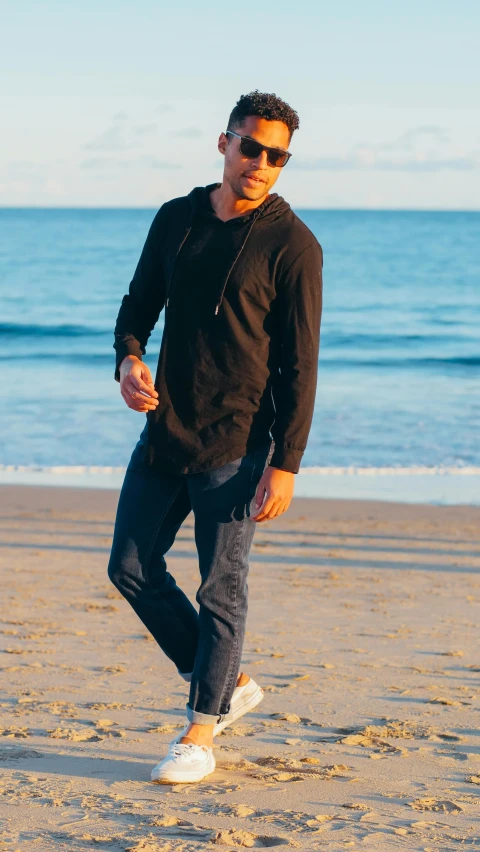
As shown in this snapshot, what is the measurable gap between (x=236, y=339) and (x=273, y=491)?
443mm

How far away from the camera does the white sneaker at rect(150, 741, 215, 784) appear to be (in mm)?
2990

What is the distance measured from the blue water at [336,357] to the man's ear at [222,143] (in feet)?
28.2

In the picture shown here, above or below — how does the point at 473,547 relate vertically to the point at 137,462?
below

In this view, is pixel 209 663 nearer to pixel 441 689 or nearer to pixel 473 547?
pixel 441 689

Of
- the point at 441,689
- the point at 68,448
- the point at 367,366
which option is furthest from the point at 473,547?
the point at 367,366

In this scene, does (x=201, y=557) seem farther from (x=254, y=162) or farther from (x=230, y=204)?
(x=254, y=162)

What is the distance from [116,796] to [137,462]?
952 millimetres

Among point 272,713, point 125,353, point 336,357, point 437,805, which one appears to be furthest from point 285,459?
point 336,357

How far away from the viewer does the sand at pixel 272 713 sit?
2.71m

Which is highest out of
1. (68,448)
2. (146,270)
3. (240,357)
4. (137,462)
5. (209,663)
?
(146,270)

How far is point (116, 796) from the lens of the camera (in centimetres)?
289

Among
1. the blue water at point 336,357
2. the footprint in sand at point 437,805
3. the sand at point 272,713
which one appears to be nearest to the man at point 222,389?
the sand at point 272,713

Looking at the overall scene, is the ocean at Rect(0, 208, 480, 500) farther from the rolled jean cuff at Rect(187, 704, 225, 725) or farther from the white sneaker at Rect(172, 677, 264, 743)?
the rolled jean cuff at Rect(187, 704, 225, 725)

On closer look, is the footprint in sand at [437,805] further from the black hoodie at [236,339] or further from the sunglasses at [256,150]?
the sunglasses at [256,150]
